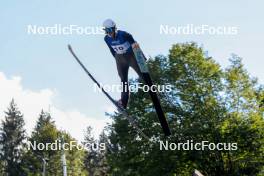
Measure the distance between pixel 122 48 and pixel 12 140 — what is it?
6172 centimetres

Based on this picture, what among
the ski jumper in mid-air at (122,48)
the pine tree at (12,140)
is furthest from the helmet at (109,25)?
the pine tree at (12,140)

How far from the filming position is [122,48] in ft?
30.2

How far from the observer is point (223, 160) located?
30.4 meters

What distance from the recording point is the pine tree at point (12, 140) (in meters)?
65.1

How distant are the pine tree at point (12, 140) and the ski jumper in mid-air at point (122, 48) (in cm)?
5934

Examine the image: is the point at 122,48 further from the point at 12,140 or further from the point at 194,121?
the point at 12,140

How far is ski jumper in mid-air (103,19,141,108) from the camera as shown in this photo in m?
8.75

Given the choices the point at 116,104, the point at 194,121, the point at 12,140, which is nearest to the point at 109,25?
the point at 116,104

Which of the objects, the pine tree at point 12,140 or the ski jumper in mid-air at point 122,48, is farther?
the pine tree at point 12,140

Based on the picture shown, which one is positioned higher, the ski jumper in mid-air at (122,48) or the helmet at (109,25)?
the helmet at (109,25)

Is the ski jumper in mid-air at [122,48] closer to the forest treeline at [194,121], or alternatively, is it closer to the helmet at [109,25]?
the helmet at [109,25]

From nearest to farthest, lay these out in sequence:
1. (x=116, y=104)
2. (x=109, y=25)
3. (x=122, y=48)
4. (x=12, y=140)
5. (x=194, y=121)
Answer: (x=109, y=25)
(x=122, y=48)
(x=116, y=104)
(x=194, y=121)
(x=12, y=140)

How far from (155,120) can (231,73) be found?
731cm

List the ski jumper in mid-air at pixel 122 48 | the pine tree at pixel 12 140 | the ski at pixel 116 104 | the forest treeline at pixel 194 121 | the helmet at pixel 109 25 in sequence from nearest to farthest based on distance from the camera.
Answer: the helmet at pixel 109 25, the ski jumper in mid-air at pixel 122 48, the ski at pixel 116 104, the forest treeline at pixel 194 121, the pine tree at pixel 12 140
